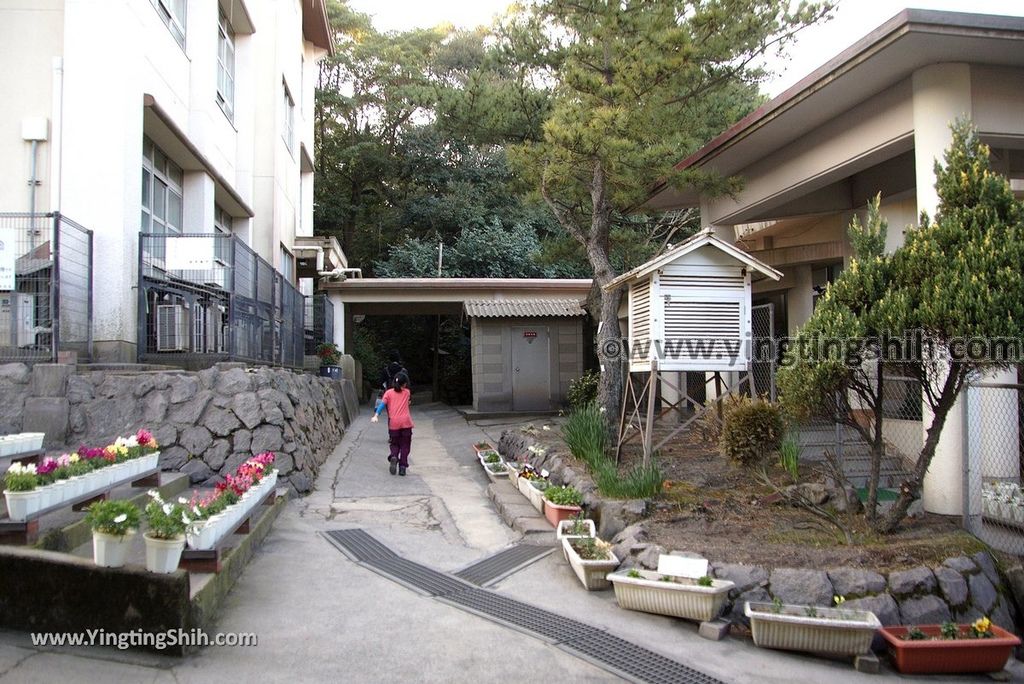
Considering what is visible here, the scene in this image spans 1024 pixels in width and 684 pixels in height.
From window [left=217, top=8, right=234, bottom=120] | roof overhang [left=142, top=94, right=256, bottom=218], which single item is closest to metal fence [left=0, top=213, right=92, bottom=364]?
roof overhang [left=142, top=94, right=256, bottom=218]

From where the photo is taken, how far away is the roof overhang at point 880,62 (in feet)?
22.5

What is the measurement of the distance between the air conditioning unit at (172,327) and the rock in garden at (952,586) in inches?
342

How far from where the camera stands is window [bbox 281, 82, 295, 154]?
1750 centimetres

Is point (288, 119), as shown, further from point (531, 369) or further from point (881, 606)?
point (881, 606)

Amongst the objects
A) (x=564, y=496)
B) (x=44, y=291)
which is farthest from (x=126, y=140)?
(x=564, y=496)

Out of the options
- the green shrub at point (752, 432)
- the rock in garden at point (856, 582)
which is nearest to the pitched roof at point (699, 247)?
the green shrub at point (752, 432)

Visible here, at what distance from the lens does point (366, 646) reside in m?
4.68

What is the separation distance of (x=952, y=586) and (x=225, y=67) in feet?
46.0

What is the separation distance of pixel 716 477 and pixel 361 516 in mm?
3847

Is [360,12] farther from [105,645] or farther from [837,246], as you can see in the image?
[105,645]

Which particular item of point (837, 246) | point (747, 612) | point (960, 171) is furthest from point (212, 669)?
point (837, 246)

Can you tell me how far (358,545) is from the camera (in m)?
6.93

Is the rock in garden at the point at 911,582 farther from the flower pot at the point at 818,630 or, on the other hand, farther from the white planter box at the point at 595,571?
the white planter box at the point at 595,571

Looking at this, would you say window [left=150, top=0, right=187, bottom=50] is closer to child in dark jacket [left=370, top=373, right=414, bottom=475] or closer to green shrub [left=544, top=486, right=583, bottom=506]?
child in dark jacket [left=370, top=373, right=414, bottom=475]
